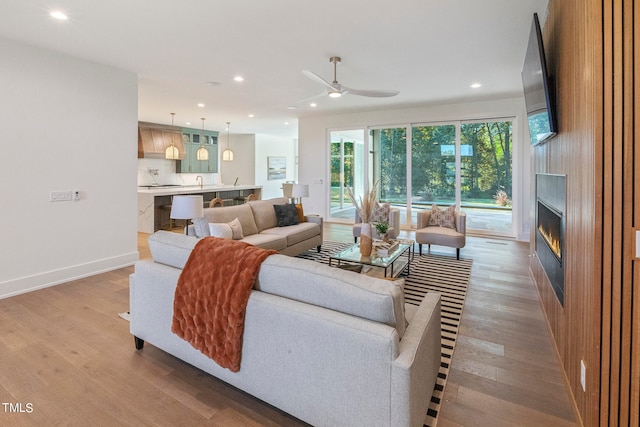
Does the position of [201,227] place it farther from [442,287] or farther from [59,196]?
[442,287]

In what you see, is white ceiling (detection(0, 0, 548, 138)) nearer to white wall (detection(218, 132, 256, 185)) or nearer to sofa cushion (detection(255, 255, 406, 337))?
sofa cushion (detection(255, 255, 406, 337))

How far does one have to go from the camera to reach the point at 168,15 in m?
3.01

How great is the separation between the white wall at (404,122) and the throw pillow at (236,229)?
4.41 meters

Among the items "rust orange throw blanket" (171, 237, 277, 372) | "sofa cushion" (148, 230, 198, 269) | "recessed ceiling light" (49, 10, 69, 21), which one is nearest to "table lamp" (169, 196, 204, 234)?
"sofa cushion" (148, 230, 198, 269)

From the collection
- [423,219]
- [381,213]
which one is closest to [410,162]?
[381,213]

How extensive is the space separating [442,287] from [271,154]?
10011 millimetres

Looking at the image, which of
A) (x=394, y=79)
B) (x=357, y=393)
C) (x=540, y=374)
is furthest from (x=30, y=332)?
(x=394, y=79)

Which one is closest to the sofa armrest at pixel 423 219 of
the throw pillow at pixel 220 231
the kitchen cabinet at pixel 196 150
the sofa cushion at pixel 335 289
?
the throw pillow at pixel 220 231

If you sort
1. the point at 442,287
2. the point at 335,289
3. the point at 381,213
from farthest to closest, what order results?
the point at 381,213 → the point at 442,287 → the point at 335,289

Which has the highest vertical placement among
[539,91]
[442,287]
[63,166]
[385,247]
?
[539,91]

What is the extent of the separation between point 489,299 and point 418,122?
4.80 meters

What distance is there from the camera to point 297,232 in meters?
4.83

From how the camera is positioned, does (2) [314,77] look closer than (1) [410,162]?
Yes

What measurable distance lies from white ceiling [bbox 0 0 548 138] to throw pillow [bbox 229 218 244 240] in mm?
2072
